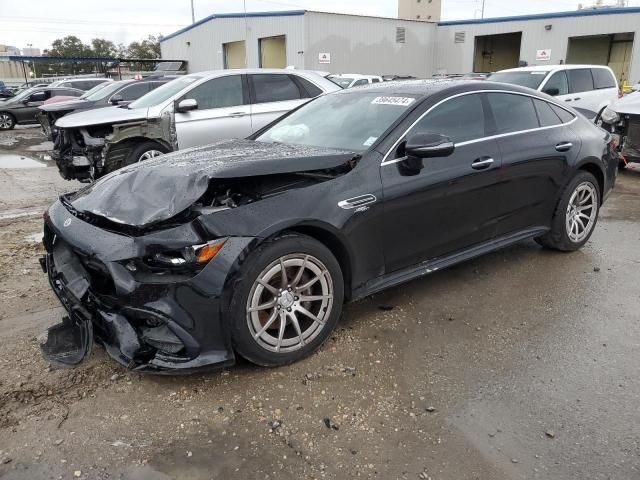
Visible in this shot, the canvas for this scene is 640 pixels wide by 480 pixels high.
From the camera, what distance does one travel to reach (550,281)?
14.8ft

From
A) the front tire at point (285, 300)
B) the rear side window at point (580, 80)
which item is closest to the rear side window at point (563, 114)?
the front tire at point (285, 300)

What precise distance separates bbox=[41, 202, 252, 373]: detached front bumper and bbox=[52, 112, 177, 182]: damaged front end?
15.9 ft

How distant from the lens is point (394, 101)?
3959 mm

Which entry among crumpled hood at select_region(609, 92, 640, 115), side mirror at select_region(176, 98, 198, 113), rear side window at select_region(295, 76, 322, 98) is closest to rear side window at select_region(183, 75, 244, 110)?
side mirror at select_region(176, 98, 198, 113)

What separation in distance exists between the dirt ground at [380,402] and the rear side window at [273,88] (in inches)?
194

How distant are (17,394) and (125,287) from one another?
89 centimetres

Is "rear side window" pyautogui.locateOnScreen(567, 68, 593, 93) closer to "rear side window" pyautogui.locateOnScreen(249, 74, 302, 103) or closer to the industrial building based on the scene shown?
"rear side window" pyautogui.locateOnScreen(249, 74, 302, 103)

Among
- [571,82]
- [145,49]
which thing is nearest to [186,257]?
[571,82]

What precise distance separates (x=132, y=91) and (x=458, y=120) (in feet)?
36.3

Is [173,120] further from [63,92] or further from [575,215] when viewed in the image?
[63,92]

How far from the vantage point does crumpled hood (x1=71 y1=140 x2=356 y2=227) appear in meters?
2.96

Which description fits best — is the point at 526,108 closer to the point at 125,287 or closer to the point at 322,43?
the point at 125,287

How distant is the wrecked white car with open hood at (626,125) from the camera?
8.67m

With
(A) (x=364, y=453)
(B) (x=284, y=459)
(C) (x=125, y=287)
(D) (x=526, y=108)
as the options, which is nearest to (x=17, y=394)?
(C) (x=125, y=287)
